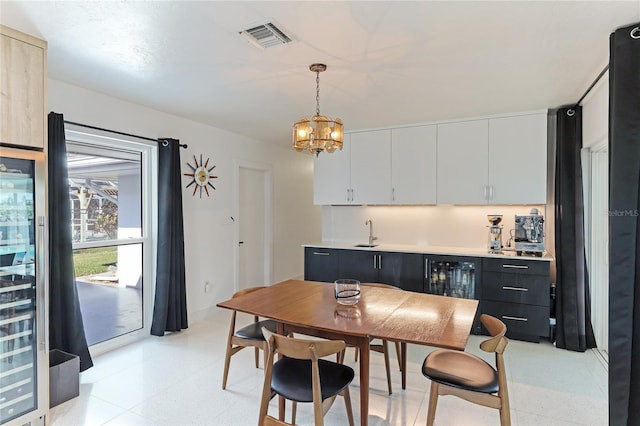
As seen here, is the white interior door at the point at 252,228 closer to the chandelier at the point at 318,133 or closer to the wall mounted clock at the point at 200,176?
the wall mounted clock at the point at 200,176

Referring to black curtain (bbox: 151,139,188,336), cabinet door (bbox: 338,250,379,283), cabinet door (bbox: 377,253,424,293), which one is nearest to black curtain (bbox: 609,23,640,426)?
cabinet door (bbox: 377,253,424,293)

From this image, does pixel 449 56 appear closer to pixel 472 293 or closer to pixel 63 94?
pixel 472 293

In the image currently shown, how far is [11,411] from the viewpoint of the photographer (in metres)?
2.16

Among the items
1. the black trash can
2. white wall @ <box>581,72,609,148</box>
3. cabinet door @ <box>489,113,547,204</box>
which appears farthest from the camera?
cabinet door @ <box>489,113,547,204</box>

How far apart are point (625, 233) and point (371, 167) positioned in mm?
3039

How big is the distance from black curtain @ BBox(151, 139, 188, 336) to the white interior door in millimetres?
1285

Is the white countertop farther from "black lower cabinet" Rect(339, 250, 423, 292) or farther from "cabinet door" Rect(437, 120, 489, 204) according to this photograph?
→ "cabinet door" Rect(437, 120, 489, 204)

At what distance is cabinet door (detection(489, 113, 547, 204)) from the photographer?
382 cm

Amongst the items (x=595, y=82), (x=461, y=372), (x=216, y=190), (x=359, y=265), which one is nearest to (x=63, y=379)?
(x=216, y=190)

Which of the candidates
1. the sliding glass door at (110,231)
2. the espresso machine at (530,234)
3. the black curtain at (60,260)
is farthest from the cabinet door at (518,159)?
the black curtain at (60,260)

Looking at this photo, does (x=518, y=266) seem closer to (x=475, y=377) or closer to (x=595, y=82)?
(x=595, y=82)

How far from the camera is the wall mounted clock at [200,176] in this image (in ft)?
14.1

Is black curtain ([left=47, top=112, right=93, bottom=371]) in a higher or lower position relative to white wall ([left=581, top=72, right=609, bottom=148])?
lower

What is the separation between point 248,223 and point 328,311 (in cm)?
334
